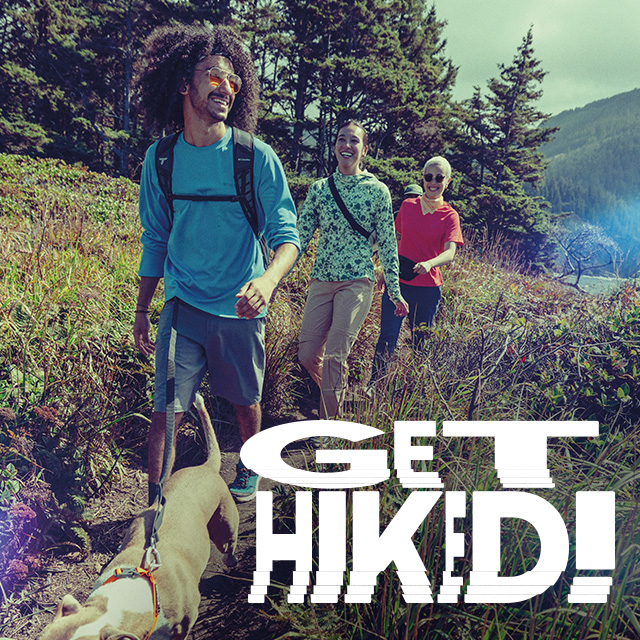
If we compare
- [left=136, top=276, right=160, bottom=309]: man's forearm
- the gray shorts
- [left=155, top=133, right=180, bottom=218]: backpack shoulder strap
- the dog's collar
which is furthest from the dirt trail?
[left=155, top=133, right=180, bottom=218]: backpack shoulder strap

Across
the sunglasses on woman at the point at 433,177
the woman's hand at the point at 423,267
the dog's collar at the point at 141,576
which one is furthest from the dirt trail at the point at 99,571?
the sunglasses on woman at the point at 433,177

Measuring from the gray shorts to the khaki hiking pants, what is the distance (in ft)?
2.78

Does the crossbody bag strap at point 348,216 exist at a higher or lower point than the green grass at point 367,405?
higher

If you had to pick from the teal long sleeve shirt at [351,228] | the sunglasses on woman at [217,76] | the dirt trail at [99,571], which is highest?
the sunglasses on woman at [217,76]

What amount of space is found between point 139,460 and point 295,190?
64.5 ft

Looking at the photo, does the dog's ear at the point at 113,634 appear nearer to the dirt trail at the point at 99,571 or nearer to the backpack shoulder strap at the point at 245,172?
the dirt trail at the point at 99,571

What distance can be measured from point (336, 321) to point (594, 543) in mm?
1853

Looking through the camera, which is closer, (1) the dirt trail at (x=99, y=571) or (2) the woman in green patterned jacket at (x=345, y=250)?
(1) the dirt trail at (x=99, y=571)

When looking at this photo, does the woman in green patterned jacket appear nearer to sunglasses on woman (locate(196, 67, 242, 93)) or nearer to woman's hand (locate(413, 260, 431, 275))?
woman's hand (locate(413, 260, 431, 275))

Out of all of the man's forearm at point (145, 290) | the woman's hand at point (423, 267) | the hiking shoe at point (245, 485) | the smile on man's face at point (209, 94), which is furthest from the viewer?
the woman's hand at point (423, 267)

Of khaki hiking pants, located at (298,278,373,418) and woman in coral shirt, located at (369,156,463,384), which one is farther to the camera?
woman in coral shirt, located at (369,156,463,384)

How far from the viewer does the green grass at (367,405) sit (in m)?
1.76

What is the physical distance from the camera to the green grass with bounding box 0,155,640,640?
5.78 feet

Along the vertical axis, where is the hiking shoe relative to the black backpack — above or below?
below
